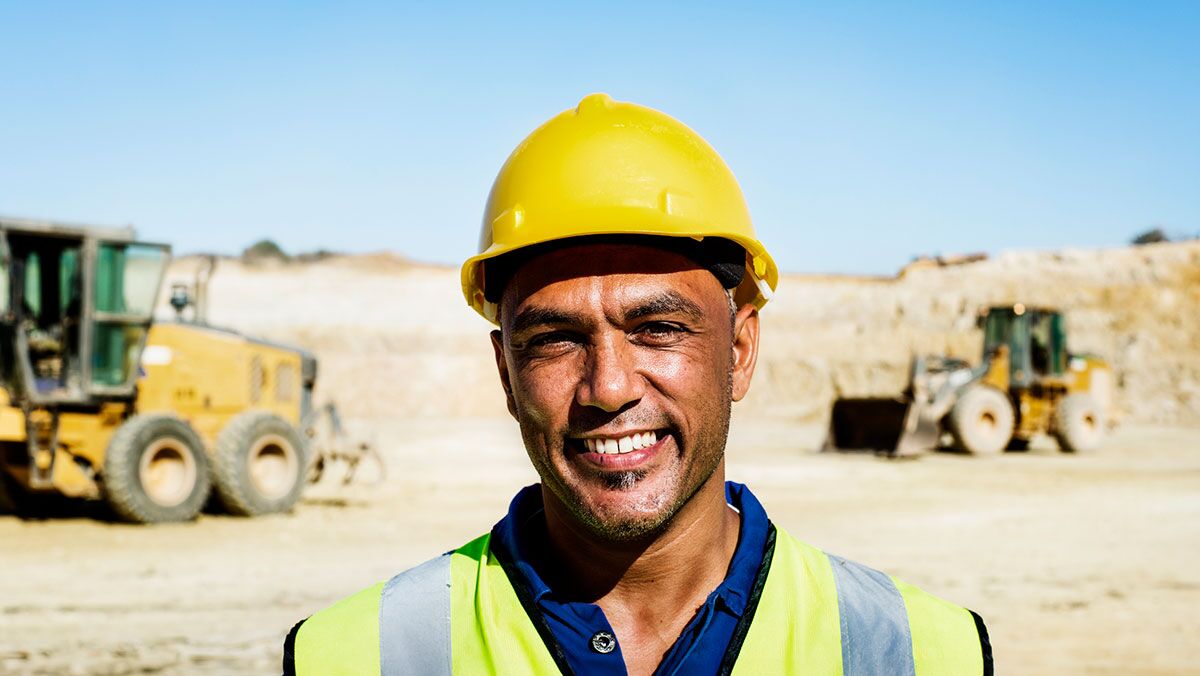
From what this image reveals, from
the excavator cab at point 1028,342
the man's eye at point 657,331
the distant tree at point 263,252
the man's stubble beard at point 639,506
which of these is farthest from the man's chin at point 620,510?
Answer: the distant tree at point 263,252

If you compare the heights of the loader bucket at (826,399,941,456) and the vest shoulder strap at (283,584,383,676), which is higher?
the vest shoulder strap at (283,584,383,676)

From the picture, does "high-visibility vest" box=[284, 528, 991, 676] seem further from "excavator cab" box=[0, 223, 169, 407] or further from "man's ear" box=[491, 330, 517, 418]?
"excavator cab" box=[0, 223, 169, 407]

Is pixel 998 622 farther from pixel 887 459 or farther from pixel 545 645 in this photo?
pixel 887 459

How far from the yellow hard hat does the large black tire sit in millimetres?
10241

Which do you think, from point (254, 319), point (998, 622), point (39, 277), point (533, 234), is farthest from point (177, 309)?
point (254, 319)

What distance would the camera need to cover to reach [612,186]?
2.08 meters

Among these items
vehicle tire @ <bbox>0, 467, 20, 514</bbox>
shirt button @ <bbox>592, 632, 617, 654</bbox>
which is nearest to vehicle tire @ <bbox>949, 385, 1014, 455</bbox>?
vehicle tire @ <bbox>0, 467, 20, 514</bbox>

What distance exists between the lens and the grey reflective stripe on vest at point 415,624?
6.12 feet

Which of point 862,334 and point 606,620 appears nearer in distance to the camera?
point 606,620

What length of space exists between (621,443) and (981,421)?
19.6 meters

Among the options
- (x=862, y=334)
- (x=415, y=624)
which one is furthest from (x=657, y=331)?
(x=862, y=334)

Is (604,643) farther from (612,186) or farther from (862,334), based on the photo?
(862,334)

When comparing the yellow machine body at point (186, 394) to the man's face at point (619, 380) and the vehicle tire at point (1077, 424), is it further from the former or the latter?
the vehicle tire at point (1077, 424)

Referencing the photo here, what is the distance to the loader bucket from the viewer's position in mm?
19391
